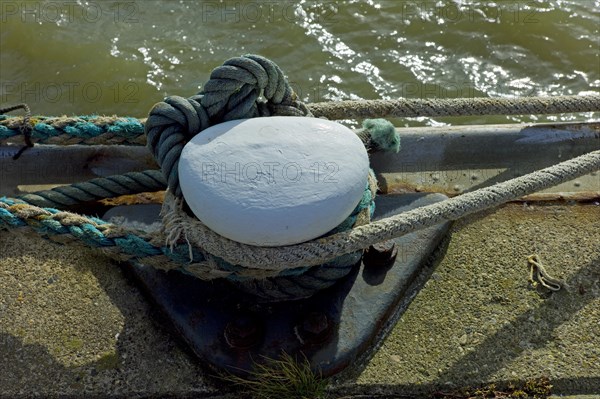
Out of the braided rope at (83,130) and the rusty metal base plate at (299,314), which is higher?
the braided rope at (83,130)

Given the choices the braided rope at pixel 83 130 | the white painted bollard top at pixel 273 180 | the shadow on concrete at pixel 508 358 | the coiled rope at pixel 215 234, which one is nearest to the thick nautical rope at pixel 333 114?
the braided rope at pixel 83 130

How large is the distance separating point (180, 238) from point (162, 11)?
309 cm

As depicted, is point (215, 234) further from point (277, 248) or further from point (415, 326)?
point (415, 326)

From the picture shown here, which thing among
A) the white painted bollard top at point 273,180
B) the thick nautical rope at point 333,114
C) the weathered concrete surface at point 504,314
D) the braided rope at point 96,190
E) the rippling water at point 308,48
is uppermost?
the white painted bollard top at point 273,180

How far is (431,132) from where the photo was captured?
2.71 meters

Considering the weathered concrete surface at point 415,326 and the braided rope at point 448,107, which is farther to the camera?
the braided rope at point 448,107

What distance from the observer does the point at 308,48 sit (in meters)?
4.27

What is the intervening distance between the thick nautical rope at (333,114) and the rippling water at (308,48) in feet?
4.16

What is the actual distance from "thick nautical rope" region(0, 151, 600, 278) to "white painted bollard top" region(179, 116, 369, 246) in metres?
0.04

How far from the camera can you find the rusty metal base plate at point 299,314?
6.44 ft

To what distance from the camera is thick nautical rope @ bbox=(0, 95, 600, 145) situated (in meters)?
2.39

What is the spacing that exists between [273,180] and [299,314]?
1.88 feet

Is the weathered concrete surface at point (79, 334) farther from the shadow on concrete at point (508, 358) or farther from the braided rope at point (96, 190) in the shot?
the shadow on concrete at point (508, 358)

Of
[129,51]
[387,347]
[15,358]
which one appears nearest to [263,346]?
[387,347]
